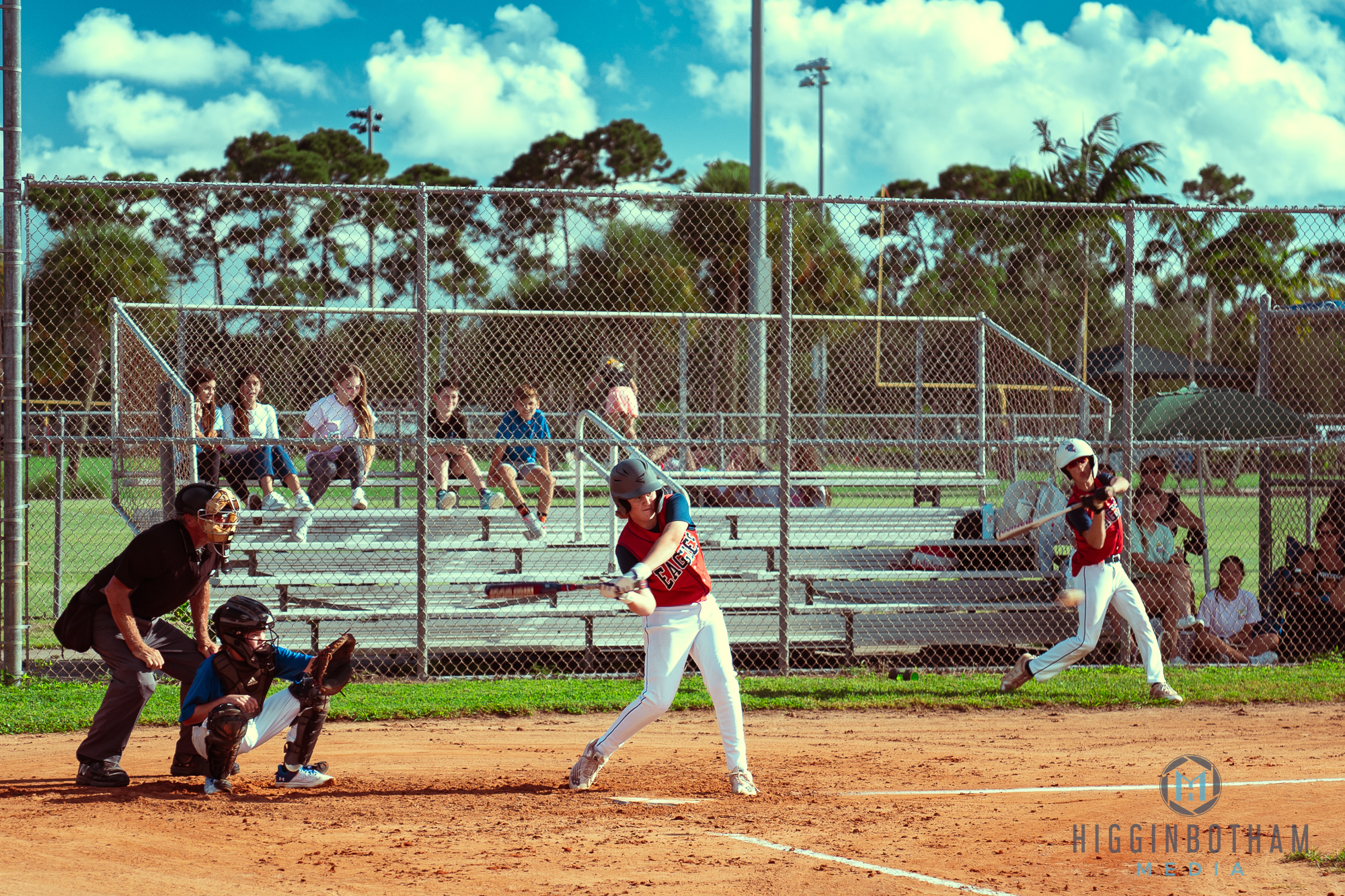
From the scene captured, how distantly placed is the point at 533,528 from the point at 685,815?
4.94 m

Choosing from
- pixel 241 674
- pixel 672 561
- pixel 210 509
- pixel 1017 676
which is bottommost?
pixel 1017 676

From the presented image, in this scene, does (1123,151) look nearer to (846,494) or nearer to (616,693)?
(846,494)

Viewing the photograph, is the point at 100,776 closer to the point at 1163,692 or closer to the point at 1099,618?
the point at 1099,618

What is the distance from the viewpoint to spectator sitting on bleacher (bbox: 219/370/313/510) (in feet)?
32.2

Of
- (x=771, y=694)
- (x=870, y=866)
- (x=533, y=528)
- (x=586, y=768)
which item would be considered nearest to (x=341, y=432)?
(x=533, y=528)

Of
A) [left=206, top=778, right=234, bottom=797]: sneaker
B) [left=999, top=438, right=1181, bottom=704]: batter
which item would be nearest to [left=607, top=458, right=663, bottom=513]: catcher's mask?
[left=206, top=778, right=234, bottom=797]: sneaker

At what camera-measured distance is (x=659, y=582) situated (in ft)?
18.8

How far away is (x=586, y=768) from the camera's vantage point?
Result: 5.99 meters

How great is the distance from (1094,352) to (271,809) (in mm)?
28537

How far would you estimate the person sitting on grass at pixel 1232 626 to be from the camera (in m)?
9.52

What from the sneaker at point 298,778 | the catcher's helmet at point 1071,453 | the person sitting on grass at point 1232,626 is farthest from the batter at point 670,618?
the person sitting on grass at point 1232,626

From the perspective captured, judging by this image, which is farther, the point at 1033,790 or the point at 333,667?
the point at 1033,790

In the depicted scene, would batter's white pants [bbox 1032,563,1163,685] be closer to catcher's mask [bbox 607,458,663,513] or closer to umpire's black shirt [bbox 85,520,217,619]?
catcher's mask [bbox 607,458,663,513]

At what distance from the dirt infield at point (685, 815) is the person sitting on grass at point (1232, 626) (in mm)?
1662
